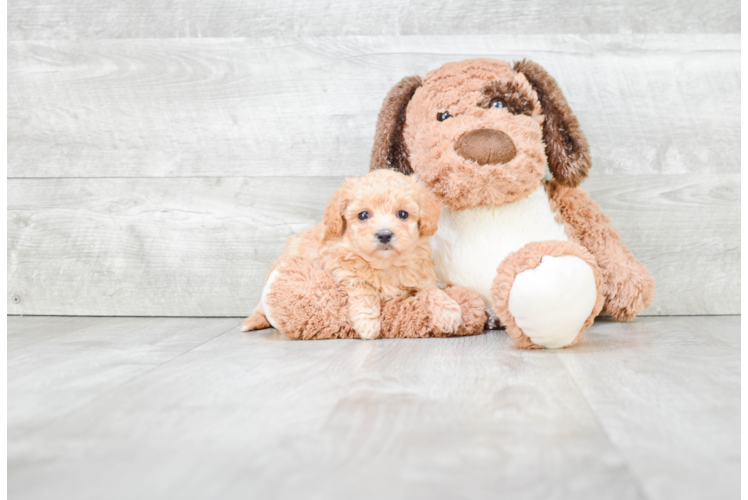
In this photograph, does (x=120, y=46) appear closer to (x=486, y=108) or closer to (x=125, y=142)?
A: (x=125, y=142)

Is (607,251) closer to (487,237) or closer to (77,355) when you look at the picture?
(487,237)

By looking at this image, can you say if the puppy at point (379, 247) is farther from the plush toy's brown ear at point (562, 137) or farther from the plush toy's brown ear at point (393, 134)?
the plush toy's brown ear at point (562, 137)

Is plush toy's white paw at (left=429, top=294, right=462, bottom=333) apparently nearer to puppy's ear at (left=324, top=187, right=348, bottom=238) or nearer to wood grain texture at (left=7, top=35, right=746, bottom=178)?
puppy's ear at (left=324, top=187, right=348, bottom=238)

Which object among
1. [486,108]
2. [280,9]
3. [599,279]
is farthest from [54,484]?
[280,9]

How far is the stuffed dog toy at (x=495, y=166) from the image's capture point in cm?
98

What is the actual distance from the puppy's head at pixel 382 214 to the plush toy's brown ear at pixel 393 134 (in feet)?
0.40

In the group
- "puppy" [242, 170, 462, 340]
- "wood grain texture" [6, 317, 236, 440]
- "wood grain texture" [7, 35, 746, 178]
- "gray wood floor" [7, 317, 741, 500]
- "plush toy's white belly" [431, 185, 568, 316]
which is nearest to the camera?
"gray wood floor" [7, 317, 741, 500]

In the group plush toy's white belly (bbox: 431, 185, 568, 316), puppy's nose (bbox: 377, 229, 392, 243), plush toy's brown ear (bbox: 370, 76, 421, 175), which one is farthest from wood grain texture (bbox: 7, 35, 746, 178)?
puppy's nose (bbox: 377, 229, 392, 243)

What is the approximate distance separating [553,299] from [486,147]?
0.30 metres

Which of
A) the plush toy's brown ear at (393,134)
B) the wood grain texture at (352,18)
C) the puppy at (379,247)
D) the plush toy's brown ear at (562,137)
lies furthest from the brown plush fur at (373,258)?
the wood grain texture at (352,18)

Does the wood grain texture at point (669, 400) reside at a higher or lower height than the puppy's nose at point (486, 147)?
lower

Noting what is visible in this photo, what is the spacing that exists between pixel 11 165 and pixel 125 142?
28 centimetres

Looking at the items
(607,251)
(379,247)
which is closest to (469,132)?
(379,247)

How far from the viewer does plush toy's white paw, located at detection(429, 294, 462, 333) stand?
3.15 ft
